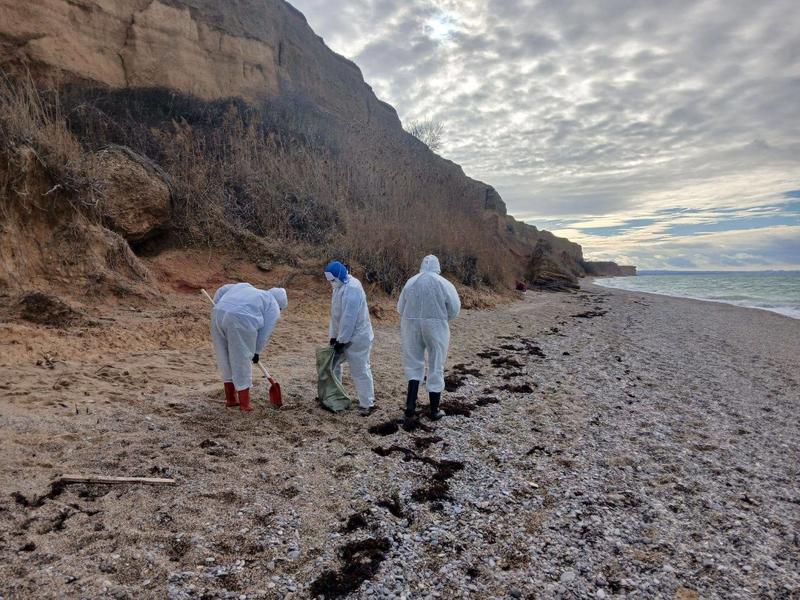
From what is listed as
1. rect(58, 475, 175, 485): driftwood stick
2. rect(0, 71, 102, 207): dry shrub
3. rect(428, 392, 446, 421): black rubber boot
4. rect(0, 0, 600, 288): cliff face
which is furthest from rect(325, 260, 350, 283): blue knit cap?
rect(0, 0, 600, 288): cliff face

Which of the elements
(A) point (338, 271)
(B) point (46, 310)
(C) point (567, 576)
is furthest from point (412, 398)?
(B) point (46, 310)

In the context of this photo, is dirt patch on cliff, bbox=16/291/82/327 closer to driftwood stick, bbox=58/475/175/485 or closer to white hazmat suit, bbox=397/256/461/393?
driftwood stick, bbox=58/475/175/485

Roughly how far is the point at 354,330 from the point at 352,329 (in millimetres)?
74

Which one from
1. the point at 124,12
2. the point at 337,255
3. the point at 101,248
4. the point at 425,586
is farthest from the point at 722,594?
the point at 124,12

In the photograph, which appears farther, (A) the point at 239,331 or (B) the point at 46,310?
(B) the point at 46,310

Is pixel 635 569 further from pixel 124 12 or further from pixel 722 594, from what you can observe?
pixel 124 12

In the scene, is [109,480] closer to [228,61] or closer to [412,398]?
[412,398]

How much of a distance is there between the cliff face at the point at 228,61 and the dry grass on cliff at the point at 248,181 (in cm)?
91

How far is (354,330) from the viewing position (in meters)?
5.46

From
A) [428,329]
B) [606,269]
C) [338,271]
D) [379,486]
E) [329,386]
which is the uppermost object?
[606,269]

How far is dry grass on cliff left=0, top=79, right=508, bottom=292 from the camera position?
1121cm

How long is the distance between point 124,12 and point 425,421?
64.1 ft

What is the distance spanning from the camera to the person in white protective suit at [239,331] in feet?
16.0

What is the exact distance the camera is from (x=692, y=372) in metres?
8.56
